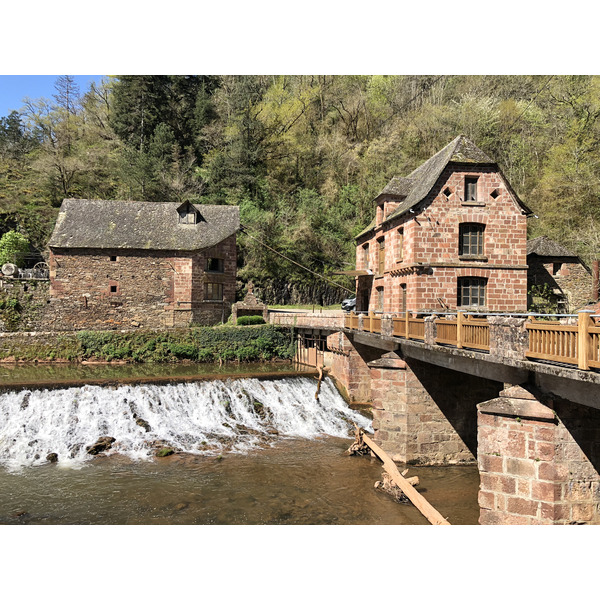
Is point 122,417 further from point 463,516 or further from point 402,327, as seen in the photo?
point 463,516

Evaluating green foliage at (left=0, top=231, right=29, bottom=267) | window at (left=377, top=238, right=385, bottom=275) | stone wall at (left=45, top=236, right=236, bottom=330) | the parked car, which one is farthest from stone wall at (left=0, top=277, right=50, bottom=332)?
window at (left=377, top=238, right=385, bottom=275)

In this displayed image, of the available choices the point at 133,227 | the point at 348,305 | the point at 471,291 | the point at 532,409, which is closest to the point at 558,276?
the point at 471,291

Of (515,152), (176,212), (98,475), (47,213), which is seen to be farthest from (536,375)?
(47,213)

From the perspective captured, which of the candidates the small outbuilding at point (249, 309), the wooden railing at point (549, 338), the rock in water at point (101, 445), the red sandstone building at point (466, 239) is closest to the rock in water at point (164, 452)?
the rock in water at point (101, 445)

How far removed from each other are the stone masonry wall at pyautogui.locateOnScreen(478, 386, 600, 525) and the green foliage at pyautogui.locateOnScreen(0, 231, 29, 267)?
3766 centimetres

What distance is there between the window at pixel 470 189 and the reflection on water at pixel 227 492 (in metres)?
12.0

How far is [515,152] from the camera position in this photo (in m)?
34.4

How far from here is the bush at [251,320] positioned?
2903 centimetres

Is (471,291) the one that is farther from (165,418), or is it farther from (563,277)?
(165,418)

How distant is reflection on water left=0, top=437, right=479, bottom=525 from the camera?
33.3ft

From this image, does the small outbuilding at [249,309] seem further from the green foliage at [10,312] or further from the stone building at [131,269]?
the green foliage at [10,312]

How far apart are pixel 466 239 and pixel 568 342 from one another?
14.3 meters

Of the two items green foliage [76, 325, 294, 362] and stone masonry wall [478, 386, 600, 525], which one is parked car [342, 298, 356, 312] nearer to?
green foliage [76, 325, 294, 362]

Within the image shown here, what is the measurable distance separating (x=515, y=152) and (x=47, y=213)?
38.6 m
